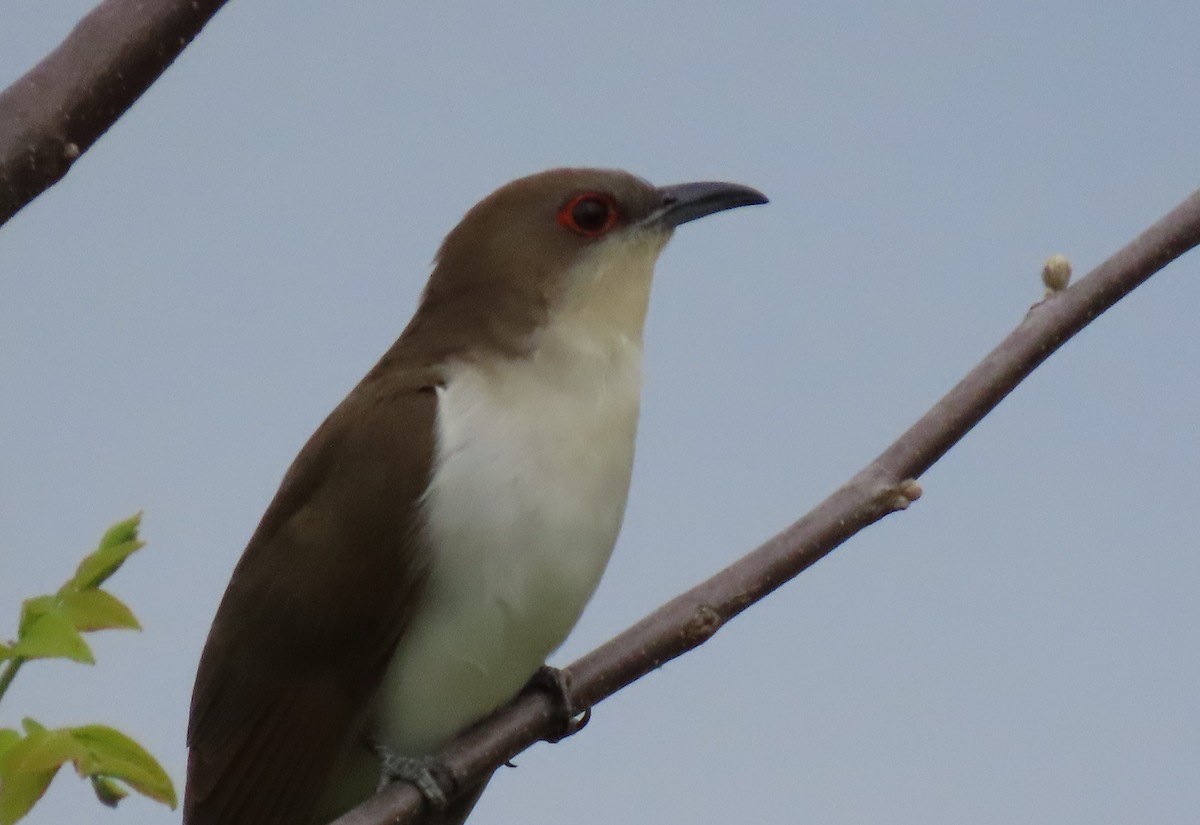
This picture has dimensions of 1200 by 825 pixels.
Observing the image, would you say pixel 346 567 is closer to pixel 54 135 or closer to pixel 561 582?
pixel 561 582

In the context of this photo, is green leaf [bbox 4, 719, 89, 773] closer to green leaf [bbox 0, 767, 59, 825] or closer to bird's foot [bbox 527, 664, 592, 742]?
green leaf [bbox 0, 767, 59, 825]

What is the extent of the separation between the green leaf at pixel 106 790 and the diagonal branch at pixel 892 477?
3.09 feet

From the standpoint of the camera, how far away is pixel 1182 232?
267 cm

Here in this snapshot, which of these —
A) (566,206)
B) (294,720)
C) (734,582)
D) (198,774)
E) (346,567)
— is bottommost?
(198,774)

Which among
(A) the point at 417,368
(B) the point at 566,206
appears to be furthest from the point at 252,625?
(B) the point at 566,206

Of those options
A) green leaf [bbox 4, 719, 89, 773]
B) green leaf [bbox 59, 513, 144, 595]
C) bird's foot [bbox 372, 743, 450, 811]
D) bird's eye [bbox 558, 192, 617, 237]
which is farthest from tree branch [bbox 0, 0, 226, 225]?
bird's eye [bbox 558, 192, 617, 237]

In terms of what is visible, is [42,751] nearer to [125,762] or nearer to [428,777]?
[125,762]

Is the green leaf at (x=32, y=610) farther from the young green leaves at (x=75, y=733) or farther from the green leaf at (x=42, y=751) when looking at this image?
the green leaf at (x=42, y=751)

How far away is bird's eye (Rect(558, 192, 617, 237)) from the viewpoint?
3.51 m

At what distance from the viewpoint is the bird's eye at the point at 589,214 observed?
3510mm

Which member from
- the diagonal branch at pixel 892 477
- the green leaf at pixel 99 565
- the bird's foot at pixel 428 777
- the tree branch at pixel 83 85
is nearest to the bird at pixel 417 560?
the bird's foot at pixel 428 777

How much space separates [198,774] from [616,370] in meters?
1.26

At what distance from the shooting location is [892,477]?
2.75m

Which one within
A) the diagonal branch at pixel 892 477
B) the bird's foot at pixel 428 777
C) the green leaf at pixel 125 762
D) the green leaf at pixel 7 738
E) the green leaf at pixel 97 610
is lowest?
the green leaf at pixel 7 738
